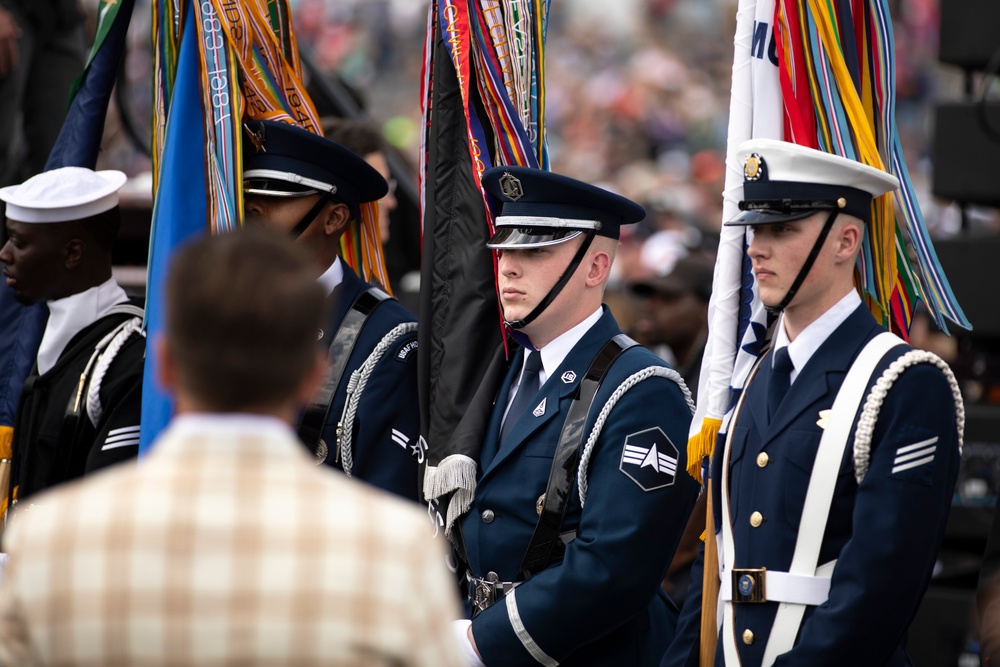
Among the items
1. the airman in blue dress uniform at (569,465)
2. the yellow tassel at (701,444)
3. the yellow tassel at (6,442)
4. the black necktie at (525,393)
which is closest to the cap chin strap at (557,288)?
the airman in blue dress uniform at (569,465)

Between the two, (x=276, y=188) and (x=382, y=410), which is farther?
(x=276, y=188)

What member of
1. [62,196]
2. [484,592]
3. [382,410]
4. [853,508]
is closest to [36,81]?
[62,196]

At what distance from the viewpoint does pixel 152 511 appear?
1686mm

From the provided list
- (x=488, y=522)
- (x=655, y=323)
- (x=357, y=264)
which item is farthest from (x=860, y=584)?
(x=655, y=323)

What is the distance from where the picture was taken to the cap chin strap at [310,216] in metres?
3.89

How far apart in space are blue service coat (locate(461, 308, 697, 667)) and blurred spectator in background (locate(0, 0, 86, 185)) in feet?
11.0

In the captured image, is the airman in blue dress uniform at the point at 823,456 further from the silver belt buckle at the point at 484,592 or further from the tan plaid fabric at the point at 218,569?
the tan plaid fabric at the point at 218,569

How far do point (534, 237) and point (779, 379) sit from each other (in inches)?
28.8

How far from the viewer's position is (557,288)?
3414mm

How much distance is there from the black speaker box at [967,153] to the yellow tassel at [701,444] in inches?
98.6

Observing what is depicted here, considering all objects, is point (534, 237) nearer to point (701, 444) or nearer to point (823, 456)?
point (701, 444)

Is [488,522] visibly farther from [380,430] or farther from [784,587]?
[784,587]

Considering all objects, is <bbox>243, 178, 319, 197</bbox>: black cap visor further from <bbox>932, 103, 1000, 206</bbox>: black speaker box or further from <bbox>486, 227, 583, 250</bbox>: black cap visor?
<bbox>932, 103, 1000, 206</bbox>: black speaker box

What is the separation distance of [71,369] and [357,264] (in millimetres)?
894
